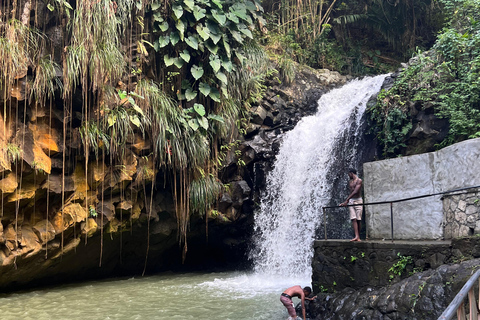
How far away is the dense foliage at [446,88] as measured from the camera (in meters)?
9.51

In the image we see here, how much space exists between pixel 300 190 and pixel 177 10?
584cm

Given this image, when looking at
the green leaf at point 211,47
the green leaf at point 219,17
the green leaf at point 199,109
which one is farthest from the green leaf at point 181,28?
the green leaf at point 199,109

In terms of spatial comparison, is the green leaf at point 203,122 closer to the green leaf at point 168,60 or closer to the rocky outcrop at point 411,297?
the green leaf at point 168,60

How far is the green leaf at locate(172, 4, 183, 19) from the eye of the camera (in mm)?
10742

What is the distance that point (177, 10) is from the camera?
10.8m

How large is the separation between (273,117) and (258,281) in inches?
218

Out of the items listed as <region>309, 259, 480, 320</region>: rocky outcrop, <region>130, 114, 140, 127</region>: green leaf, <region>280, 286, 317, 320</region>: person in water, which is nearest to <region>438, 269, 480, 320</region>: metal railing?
<region>309, 259, 480, 320</region>: rocky outcrop

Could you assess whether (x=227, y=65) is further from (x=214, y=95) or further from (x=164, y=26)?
(x=164, y=26)

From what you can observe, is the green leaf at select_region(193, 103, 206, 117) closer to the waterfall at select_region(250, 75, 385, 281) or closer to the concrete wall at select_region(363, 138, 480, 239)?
Result: the waterfall at select_region(250, 75, 385, 281)

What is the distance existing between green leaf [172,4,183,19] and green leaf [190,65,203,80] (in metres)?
1.33

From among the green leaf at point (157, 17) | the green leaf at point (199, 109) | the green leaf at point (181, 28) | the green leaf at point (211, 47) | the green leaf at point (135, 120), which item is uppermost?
the green leaf at point (157, 17)

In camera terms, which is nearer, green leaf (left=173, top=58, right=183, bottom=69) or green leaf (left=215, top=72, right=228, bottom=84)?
green leaf (left=173, top=58, right=183, bottom=69)

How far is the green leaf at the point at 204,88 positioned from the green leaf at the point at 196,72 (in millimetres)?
317

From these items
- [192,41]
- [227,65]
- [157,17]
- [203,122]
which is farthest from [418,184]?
[157,17]
